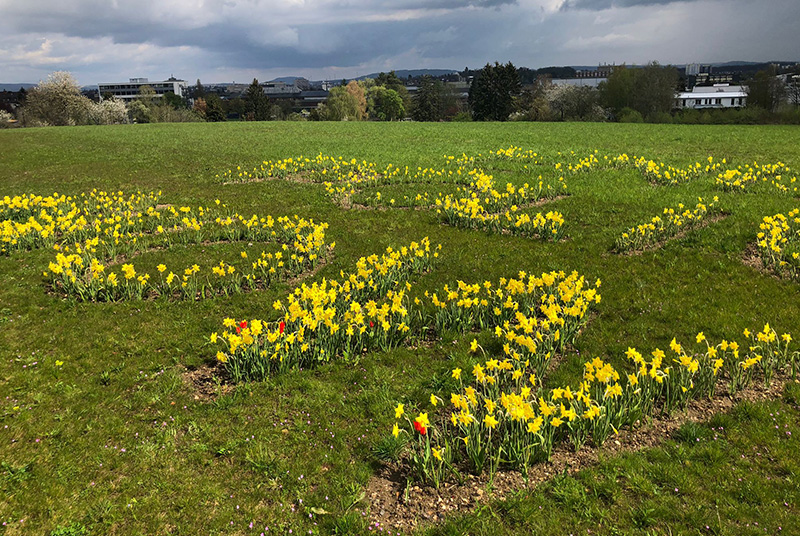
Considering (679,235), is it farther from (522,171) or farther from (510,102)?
(510,102)

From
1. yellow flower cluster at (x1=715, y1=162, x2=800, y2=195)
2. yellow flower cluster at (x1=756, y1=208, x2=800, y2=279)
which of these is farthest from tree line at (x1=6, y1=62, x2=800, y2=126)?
yellow flower cluster at (x1=756, y1=208, x2=800, y2=279)

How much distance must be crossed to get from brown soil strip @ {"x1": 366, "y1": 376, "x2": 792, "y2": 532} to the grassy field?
127 mm

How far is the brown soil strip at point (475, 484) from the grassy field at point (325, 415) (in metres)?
0.13

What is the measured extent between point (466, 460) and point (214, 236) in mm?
8807

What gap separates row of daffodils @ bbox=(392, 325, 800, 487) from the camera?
4.21m

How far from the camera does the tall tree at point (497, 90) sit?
230 ft

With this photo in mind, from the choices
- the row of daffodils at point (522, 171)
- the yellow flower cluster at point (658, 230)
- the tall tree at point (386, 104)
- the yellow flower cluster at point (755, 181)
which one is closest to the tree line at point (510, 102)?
the tall tree at point (386, 104)

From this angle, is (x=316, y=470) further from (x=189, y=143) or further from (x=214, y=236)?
(x=189, y=143)

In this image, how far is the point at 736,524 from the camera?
3578mm

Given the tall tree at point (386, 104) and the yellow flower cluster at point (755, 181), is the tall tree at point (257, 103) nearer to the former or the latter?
the tall tree at point (386, 104)

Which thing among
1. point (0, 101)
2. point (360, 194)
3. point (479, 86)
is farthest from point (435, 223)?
point (0, 101)

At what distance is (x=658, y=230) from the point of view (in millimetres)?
9828

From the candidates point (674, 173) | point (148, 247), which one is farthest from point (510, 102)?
point (148, 247)

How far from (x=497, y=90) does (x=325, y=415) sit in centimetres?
7332
